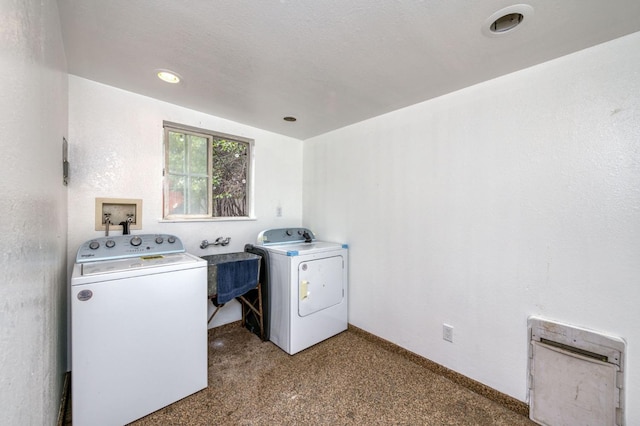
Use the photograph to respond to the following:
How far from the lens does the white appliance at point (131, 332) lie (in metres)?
1.44

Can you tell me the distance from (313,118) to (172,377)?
2.39 m

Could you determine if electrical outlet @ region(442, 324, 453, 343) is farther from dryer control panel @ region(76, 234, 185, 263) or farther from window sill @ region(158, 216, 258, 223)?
dryer control panel @ region(76, 234, 185, 263)

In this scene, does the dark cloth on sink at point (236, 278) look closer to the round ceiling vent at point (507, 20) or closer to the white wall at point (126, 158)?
the white wall at point (126, 158)

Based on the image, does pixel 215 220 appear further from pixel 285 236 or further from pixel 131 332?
pixel 131 332

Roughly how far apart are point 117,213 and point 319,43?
2.00 meters

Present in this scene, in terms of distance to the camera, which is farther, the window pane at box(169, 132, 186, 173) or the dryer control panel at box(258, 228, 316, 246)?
the dryer control panel at box(258, 228, 316, 246)

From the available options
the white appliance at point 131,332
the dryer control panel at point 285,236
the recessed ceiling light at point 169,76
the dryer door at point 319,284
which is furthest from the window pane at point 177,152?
the dryer door at point 319,284

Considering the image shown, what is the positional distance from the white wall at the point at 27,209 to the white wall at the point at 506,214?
2.22 metres

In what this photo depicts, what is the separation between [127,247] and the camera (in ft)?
6.49

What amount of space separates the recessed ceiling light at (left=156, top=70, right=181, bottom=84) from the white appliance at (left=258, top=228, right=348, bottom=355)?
151 centimetres

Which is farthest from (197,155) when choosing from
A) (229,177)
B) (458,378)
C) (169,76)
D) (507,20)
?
(458,378)

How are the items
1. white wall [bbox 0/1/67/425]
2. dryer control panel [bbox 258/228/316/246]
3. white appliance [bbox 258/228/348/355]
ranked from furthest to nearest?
dryer control panel [bbox 258/228/316/246] → white appliance [bbox 258/228/348/355] → white wall [bbox 0/1/67/425]

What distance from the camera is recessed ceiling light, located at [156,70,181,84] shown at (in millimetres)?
1812

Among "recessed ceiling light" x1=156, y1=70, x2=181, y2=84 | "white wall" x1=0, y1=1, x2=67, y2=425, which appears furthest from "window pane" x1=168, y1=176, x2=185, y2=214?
"white wall" x1=0, y1=1, x2=67, y2=425
